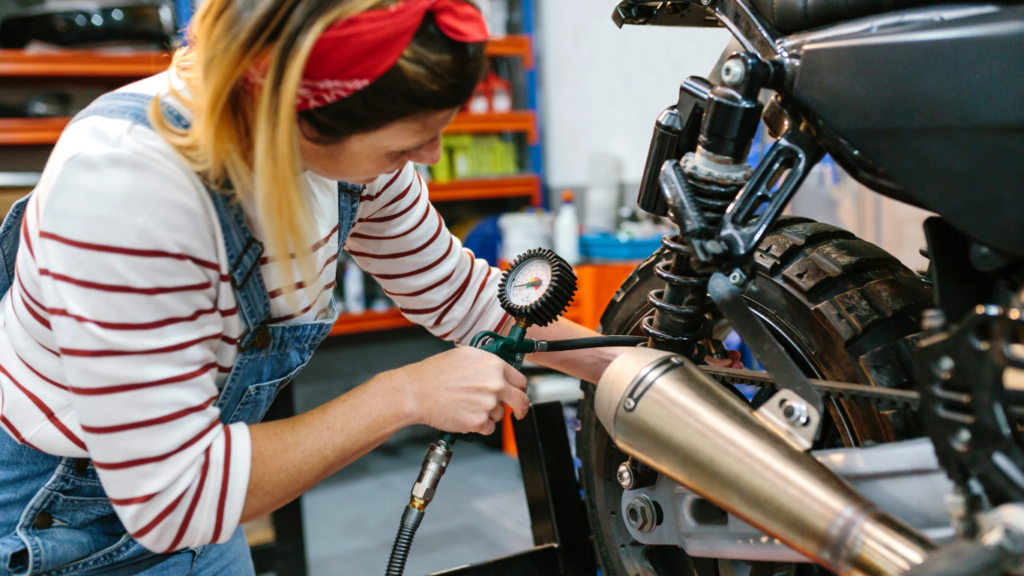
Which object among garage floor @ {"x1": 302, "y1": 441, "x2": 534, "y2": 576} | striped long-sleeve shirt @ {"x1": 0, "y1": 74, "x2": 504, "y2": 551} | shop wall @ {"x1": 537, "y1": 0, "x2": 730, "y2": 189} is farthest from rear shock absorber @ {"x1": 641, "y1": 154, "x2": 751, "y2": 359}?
shop wall @ {"x1": 537, "y1": 0, "x2": 730, "y2": 189}

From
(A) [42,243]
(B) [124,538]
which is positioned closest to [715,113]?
(A) [42,243]

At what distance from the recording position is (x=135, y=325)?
20.5 inches

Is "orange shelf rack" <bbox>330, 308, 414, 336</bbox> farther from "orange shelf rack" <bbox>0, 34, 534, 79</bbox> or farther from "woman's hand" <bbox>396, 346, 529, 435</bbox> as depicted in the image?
"woman's hand" <bbox>396, 346, 529, 435</bbox>

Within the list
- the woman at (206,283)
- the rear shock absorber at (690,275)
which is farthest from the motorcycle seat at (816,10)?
the woman at (206,283)

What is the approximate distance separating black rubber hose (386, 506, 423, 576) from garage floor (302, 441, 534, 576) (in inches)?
48.7

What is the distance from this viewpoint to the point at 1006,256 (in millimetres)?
516

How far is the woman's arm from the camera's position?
588 millimetres

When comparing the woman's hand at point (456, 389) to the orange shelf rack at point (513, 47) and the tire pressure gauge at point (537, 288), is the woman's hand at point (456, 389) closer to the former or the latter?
the tire pressure gauge at point (537, 288)

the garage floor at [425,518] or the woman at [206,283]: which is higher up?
the woman at [206,283]

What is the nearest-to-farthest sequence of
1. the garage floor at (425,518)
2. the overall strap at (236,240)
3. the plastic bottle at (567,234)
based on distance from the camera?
1. the overall strap at (236,240)
2. the garage floor at (425,518)
3. the plastic bottle at (567,234)

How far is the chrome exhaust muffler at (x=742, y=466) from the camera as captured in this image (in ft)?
1.55

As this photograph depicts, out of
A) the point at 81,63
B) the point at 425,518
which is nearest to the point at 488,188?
the point at 425,518

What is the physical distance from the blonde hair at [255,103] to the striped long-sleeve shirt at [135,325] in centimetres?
3

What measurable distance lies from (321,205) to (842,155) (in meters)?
0.47
